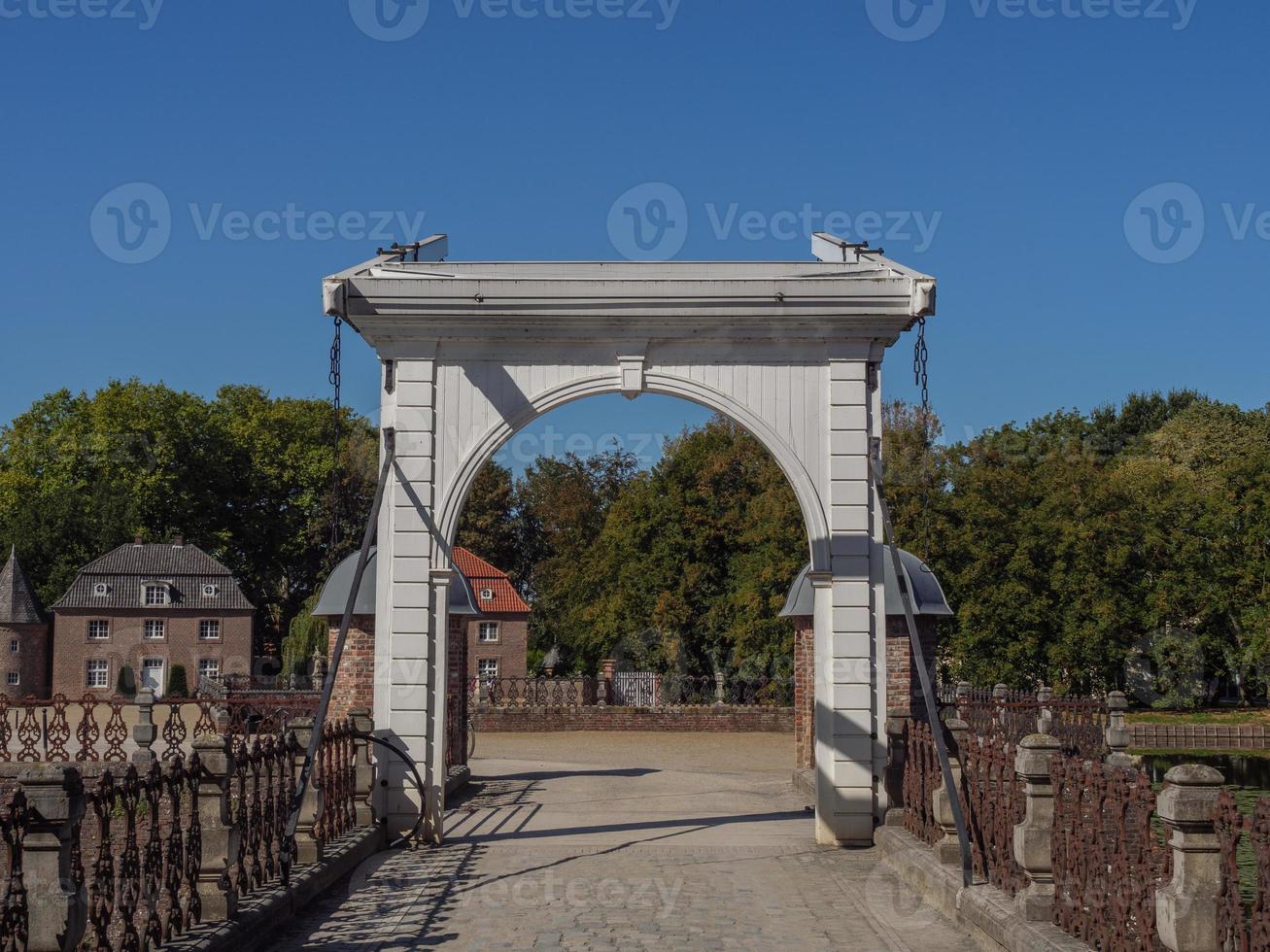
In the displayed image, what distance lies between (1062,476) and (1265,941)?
3090cm

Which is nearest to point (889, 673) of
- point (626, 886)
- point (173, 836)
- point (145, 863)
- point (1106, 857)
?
point (626, 886)

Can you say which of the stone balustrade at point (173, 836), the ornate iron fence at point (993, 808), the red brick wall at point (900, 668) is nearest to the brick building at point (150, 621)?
Answer: the red brick wall at point (900, 668)

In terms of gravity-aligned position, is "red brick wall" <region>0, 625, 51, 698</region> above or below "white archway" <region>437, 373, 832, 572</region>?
below

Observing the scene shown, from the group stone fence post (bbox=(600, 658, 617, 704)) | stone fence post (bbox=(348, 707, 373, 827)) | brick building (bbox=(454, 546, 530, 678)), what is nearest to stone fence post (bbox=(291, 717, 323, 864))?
stone fence post (bbox=(348, 707, 373, 827))

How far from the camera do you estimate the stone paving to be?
7.98 meters

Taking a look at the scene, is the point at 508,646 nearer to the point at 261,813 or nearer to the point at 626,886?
the point at 626,886

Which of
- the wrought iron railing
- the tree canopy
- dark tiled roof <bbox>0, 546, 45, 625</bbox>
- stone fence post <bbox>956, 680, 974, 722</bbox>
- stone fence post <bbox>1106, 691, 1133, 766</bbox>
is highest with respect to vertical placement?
the tree canopy

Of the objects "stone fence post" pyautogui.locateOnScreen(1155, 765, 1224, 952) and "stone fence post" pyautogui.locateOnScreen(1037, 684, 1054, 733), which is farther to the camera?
"stone fence post" pyautogui.locateOnScreen(1037, 684, 1054, 733)

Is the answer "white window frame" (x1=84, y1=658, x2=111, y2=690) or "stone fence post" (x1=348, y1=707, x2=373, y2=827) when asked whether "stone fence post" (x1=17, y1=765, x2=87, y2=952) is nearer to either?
"stone fence post" (x1=348, y1=707, x2=373, y2=827)

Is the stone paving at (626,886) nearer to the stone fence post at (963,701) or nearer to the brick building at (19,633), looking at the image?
the stone fence post at (963,701)

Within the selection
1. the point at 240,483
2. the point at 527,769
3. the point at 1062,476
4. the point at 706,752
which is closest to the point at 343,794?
the point at 527,769

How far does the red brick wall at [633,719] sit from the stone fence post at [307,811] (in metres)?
20.6

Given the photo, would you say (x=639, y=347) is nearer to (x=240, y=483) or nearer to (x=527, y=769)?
(x=527, y=769)

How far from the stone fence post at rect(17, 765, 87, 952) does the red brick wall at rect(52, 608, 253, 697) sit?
4128 centimetres
